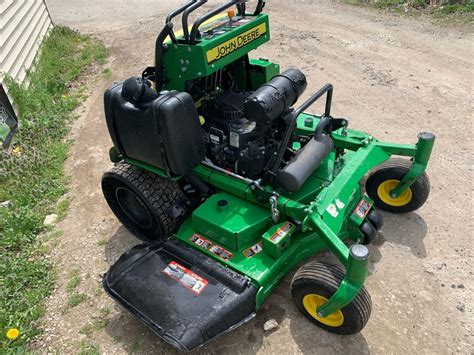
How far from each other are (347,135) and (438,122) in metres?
2.52

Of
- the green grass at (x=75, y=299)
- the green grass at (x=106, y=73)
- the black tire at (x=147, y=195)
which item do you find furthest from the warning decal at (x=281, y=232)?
the green grass at (x=106, y=73)

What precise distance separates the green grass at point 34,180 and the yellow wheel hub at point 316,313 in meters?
2.17

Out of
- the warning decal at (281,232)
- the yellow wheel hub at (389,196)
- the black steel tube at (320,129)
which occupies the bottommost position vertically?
the yellow wheel hub at (389,196)

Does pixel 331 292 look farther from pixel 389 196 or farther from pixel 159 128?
pixel 159 128

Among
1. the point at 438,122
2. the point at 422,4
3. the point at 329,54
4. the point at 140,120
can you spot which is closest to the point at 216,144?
the point at 140,120

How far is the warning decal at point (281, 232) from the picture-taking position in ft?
11.1

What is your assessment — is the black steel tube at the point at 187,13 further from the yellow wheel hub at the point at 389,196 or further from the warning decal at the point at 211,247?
the yellow wheel hub at the point at 389,196

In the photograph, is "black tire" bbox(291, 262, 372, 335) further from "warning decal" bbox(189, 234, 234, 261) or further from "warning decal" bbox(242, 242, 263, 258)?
"warning decal" bbox(189, 234, 234, 261)

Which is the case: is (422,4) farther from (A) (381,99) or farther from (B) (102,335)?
(B) (102,335)

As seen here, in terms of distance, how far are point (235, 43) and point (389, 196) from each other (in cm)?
232

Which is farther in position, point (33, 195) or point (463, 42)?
point (463, 42)

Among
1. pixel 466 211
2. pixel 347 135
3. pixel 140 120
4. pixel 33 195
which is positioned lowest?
pixel 466 211

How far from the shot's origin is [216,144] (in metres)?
4.04

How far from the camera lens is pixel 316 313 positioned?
343 cm
